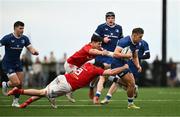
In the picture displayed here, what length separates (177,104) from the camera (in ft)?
68.0

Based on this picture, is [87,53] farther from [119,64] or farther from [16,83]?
[16,83]

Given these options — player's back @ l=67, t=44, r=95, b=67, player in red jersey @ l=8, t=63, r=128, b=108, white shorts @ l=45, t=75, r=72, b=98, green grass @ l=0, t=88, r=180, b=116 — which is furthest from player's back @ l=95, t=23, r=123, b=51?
white shorts @ l=45, t=75, r=72, b=98

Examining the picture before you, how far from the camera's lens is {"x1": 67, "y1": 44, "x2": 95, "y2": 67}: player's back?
1868cm

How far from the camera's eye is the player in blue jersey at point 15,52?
19844 mm

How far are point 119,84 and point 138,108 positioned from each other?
2241 mm

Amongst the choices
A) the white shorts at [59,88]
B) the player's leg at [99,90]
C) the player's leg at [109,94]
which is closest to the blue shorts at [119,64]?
the white shorts at [59,88]

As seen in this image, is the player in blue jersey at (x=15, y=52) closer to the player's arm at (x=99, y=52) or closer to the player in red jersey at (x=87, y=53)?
the player in red jersey at (x=87, y=53)

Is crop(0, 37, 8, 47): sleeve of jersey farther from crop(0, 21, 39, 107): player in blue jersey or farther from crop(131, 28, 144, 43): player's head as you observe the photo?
crop(131, 28, 144, 43): player's head

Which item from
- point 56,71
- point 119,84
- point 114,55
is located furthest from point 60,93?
point 56,71

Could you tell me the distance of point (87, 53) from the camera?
61.4ft

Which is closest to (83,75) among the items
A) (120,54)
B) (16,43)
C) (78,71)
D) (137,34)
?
(78,71)

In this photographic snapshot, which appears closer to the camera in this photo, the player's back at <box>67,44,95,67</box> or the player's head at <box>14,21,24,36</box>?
the player's back at <box>67,44,95,67</box>

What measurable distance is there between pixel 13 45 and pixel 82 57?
1.92m

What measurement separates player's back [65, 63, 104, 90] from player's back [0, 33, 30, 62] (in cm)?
239
